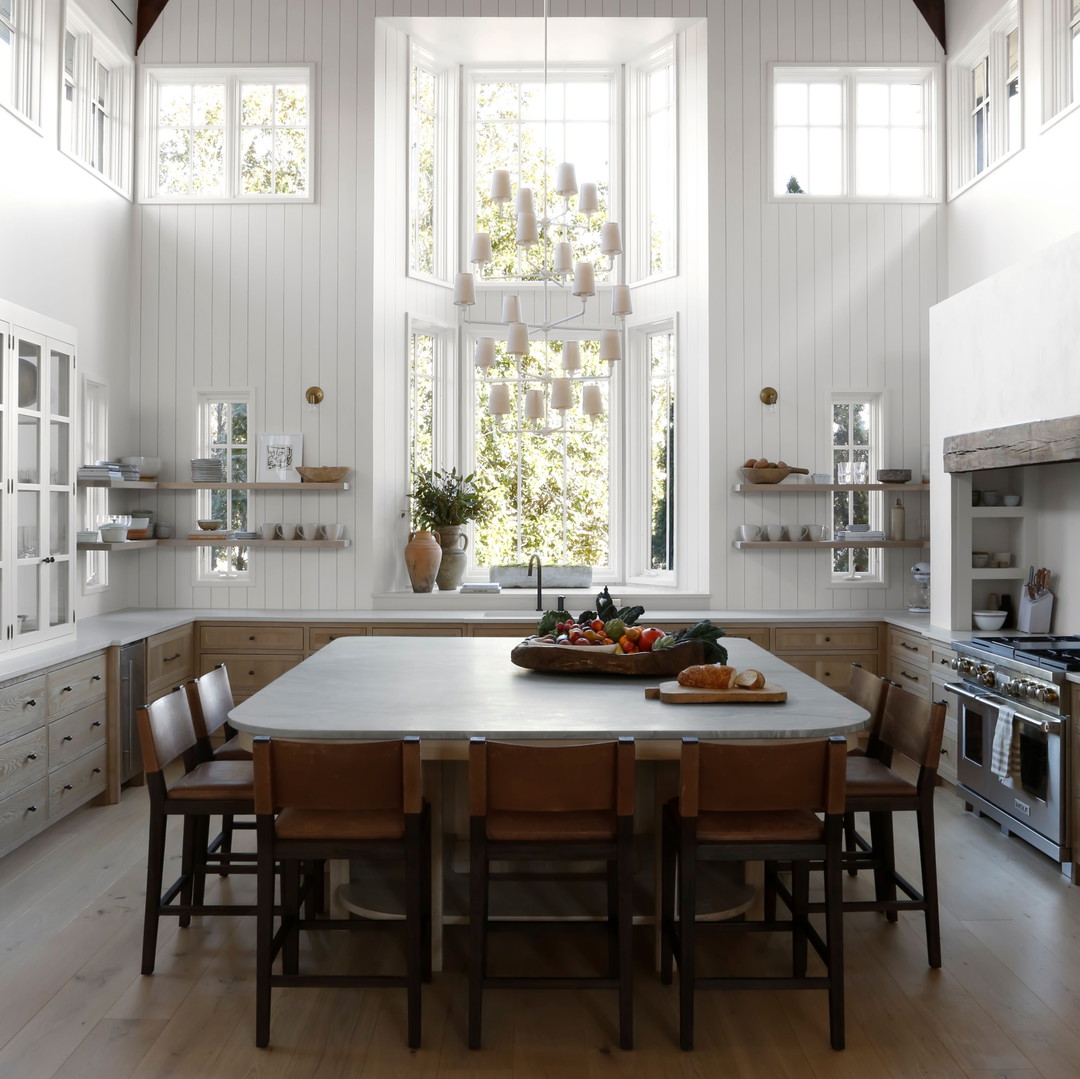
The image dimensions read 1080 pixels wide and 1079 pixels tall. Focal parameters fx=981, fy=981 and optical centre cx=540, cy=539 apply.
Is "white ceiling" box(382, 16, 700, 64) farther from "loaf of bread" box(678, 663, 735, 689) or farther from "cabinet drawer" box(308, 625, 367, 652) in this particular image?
"loaf of bread" box(678, 663, 735, 689)

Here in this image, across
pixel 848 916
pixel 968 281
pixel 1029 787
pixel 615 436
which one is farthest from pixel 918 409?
pixel 848 916

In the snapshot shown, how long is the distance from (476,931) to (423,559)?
157 inches

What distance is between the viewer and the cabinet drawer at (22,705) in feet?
13.1

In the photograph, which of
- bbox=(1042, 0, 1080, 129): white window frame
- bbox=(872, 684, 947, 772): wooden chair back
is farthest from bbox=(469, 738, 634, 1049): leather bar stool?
bbox=(1042, 0, 1080, 129): white window frame

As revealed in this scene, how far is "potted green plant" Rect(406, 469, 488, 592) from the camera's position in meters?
6.66

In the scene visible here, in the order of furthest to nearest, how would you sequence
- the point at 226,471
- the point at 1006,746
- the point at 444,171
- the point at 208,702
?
the point at 444,171 → the point at 226,471 → the point at 1006,746 → the point at 208,702

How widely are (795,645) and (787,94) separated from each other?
3756 mm

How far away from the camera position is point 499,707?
305cm

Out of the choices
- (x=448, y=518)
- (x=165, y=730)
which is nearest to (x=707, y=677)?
(x=165, y=730)

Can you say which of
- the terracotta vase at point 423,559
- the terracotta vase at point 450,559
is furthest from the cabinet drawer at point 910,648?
the terracotta vase at point 423,559

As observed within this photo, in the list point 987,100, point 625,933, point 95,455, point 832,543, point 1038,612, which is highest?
point 987,100

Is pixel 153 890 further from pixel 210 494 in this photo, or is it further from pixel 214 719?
pixel 210 494

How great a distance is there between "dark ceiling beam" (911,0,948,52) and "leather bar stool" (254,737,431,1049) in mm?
6295

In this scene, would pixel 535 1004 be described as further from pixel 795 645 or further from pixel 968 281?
pixel 968 281
